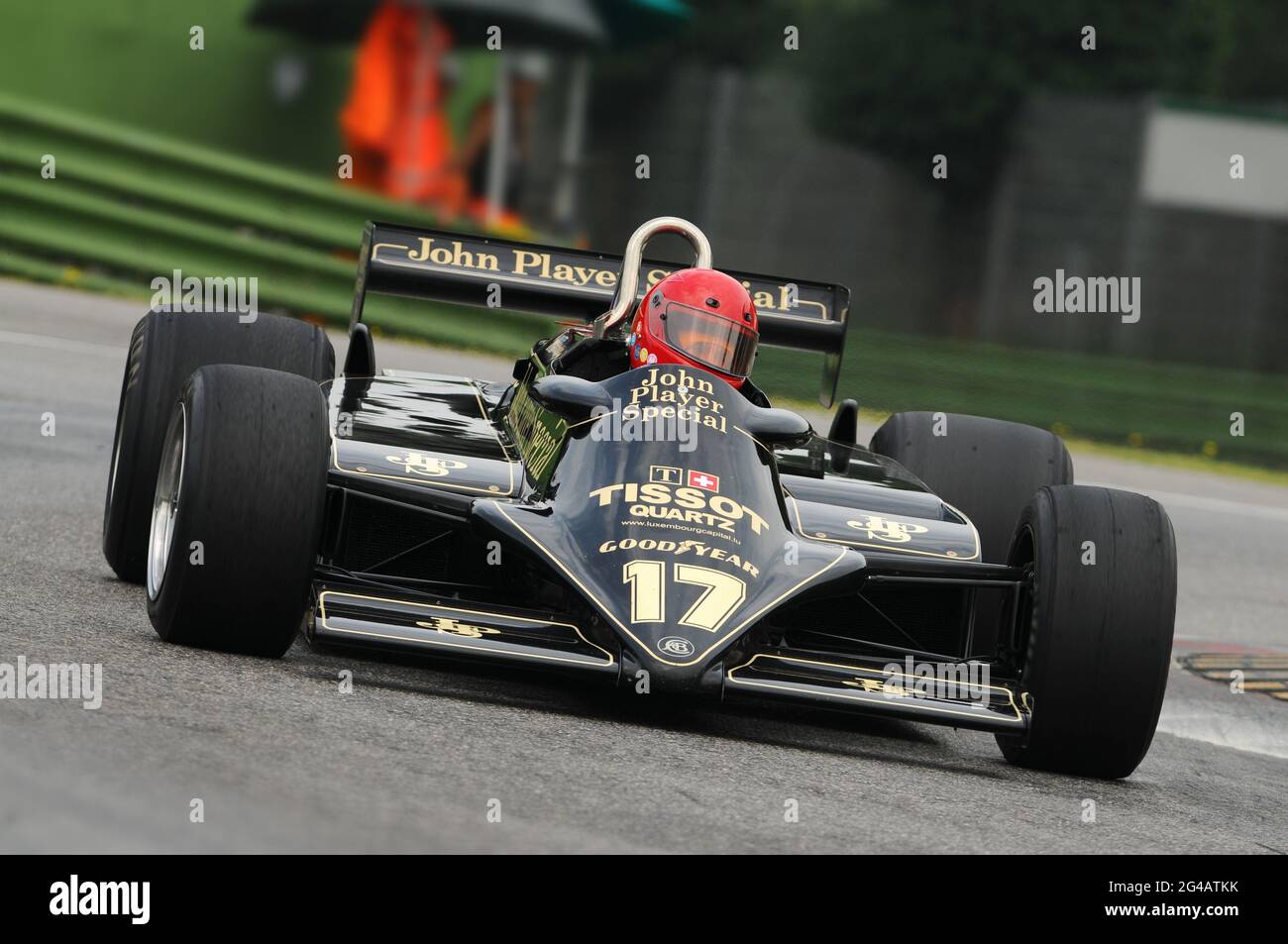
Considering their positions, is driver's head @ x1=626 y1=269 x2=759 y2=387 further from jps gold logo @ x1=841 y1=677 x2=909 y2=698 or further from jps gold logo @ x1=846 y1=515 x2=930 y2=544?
jps gold logo @ x1=841 y1=677 x2=909 y2=698

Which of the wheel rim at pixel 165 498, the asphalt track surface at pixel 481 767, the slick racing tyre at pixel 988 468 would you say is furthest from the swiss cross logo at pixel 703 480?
the slick racing tyre at pixel 988 468

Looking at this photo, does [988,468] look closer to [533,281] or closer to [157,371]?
[533,281]

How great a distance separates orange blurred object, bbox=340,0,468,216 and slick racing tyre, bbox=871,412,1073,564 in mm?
13751

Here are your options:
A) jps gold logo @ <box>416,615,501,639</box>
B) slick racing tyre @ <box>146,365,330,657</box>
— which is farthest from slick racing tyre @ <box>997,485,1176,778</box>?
slick racing tyre @ <box>146,365,330,657</box>

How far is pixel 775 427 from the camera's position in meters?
6.18

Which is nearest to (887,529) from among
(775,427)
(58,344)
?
(775,427)

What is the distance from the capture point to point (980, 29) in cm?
2977

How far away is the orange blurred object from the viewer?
20.8 meters

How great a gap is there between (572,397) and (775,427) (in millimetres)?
622

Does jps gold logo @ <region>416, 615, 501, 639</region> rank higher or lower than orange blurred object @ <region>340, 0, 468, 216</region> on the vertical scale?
lower

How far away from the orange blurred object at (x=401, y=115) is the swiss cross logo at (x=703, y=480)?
15.2 m

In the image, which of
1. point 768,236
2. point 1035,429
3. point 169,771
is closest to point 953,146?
point 768,236

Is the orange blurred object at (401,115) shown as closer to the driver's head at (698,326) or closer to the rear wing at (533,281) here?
the rear wing at (533,281)
